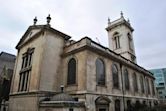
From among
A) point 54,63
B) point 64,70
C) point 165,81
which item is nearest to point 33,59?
point 54,63

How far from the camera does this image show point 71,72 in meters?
17.0

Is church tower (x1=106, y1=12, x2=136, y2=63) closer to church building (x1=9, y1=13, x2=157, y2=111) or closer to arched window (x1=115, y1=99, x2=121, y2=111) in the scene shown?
church building (x1=9, y1=13, x2=157, y2=111)

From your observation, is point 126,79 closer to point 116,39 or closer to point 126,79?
point 126,79

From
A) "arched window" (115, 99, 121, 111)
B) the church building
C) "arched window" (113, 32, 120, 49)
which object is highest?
"arched window" (113, 32, 120, 49)

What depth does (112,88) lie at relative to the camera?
18.0 meters

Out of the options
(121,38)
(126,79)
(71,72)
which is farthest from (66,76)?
(121,38)

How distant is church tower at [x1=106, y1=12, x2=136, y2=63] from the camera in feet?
99.9

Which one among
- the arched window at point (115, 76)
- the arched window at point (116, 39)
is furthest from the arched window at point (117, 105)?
the arched window at point (116, 39)

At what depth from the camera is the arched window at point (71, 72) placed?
1650 cm

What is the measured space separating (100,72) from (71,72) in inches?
129

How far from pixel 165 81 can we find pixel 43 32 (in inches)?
2672

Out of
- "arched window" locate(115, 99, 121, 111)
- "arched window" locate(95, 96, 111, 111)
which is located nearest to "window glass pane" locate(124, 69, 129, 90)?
"arched window" locate(115, 99, 121, 111)

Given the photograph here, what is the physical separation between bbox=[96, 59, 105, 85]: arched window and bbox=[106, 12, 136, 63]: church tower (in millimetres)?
13619

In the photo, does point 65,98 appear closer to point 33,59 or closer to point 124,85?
point 33,59
